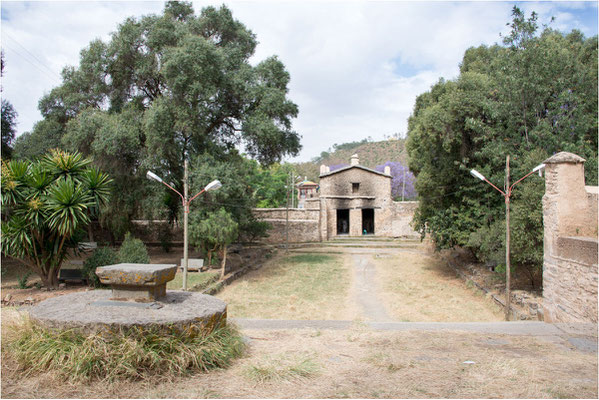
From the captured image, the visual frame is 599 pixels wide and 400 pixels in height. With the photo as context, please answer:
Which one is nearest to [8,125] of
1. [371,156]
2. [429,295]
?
[429,295]

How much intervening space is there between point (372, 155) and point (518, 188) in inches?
2627

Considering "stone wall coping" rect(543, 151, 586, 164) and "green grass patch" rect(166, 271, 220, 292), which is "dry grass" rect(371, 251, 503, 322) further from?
"green grass patch" rect(166, 271, 220, 292)

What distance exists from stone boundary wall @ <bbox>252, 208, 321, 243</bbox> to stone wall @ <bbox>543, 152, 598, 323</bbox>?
2274cm

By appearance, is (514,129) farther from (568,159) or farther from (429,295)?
(429,295)

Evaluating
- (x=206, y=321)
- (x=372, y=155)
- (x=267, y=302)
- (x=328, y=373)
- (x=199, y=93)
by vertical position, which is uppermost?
(x=372, y=155)

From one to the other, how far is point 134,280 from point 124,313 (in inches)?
16.1

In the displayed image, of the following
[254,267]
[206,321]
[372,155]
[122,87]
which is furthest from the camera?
[372,155]

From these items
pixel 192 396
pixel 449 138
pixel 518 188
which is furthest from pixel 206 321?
pixel 449 138

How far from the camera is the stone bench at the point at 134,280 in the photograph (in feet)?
14.3

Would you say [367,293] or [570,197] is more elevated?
[570,197]

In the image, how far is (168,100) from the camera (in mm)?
15758

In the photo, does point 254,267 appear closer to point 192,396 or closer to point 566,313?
point 566,313

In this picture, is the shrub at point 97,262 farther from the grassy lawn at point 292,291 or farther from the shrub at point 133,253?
the grassy lawn at point 292,291

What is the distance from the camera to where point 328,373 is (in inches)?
151
